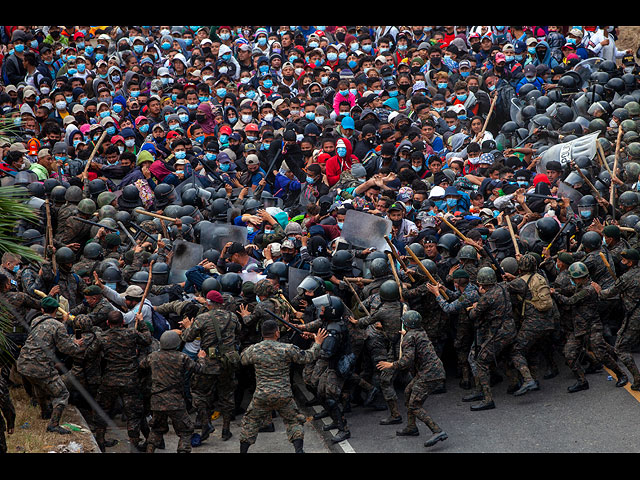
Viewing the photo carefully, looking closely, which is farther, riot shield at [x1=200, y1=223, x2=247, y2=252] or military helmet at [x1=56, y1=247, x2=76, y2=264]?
riot shield at [x1=200, y1=223, x2=247, y2=252]

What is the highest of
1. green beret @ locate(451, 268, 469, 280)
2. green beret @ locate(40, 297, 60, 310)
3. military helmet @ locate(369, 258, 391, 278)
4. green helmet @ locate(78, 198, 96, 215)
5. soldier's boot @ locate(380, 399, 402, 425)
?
green beret @ locate(451, 268, 469, 280)

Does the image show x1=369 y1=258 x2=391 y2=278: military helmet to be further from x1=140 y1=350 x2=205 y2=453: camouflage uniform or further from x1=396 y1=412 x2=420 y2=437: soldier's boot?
x1=140 y1=350 x2=205 y2=453: camouflage uniform

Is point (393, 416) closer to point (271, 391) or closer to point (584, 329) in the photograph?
point (271, 391)

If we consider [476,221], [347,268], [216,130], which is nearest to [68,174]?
[216,130]

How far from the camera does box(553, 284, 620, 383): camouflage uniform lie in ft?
38.9

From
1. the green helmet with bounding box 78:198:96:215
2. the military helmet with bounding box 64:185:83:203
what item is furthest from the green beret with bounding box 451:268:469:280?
the military helmet with bounding box 64:185:83:203

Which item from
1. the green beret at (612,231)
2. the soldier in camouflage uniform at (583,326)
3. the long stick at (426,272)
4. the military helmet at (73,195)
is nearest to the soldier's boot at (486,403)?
the soldier in camouflage uniform at (583,326)

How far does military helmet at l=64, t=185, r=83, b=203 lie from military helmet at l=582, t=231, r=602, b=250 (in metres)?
8.15

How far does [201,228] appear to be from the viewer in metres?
14.1

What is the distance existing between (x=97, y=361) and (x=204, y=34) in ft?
45.2

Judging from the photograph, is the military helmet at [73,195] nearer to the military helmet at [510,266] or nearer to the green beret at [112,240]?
the green beret at [112,240]

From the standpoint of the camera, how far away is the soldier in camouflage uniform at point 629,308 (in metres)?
11.7

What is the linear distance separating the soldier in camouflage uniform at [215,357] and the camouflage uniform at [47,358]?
152cm

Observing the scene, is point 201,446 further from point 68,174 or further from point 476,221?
point 68,174
